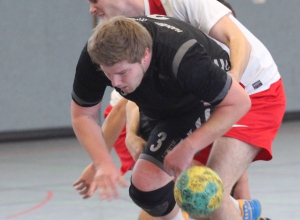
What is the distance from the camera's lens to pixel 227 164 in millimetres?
3047

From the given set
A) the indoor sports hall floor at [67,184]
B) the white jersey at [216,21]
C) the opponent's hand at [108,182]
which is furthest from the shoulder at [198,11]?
the indoor sports hall floor at [67,184]

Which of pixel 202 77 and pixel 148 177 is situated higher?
pixel 202 77

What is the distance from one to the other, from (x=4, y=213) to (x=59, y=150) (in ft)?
8.16

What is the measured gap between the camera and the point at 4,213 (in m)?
4.15

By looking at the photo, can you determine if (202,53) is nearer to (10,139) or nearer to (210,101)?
(210,101)

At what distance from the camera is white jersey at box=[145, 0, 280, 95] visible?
10.0 feet

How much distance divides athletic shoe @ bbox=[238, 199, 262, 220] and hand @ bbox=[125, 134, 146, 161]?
63cm

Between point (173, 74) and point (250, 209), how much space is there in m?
1.22

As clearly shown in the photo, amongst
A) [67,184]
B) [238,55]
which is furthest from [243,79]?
[67,184]

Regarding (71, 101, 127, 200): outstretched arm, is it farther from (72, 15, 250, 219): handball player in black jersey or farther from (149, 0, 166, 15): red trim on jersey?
(149, 0, 166, 15): red trim on jersey

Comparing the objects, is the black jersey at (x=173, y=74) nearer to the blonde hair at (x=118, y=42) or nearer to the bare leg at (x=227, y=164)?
the blonde hair at (x=118, y=42)

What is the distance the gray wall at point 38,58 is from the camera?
7012mm

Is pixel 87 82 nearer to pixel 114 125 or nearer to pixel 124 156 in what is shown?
pixel 114 125

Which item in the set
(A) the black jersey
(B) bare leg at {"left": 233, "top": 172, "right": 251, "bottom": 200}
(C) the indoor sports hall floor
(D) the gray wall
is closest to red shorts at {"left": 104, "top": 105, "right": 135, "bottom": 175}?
(C) the indoor sports hall floor
